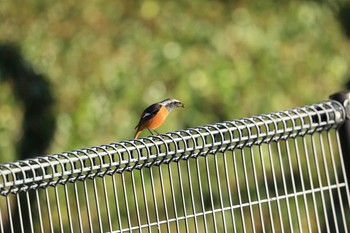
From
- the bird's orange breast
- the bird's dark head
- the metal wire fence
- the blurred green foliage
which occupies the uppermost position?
the blurred green foliage

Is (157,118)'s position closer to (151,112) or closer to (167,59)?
(151,112)

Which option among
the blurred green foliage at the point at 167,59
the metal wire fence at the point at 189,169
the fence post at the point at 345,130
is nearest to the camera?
the metal wire fence at the point at 189,169

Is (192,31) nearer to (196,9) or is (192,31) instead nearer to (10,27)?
(196,9)

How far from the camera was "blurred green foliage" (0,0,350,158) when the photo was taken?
25.1ft

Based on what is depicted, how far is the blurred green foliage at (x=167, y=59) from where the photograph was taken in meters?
7.66

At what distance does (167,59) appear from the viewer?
26.5ft

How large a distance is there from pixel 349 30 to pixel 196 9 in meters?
1.71

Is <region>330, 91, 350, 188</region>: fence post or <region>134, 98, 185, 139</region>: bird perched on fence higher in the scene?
<region>134, 98, 185, 139</region>: bird perched on fence

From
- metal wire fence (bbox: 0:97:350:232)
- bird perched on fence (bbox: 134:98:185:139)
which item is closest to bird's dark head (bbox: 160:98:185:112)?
bird perched on fence (bbox: 134:98:185:139)

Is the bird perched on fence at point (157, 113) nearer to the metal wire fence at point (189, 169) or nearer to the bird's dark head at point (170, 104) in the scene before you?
the bird's dark head at point (170, 104)

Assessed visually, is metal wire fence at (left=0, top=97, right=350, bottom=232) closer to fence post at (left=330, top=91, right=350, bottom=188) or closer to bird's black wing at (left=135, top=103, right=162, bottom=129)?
fence post at (left=330, top=91, right=350, bottom=188)

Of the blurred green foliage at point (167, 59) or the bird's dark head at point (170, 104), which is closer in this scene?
the bird's dark head at point (170, 104)

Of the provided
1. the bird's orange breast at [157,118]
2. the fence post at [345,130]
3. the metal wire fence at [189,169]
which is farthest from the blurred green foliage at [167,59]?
the fence post at [345,130]

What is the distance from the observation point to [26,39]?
25.4 feet
